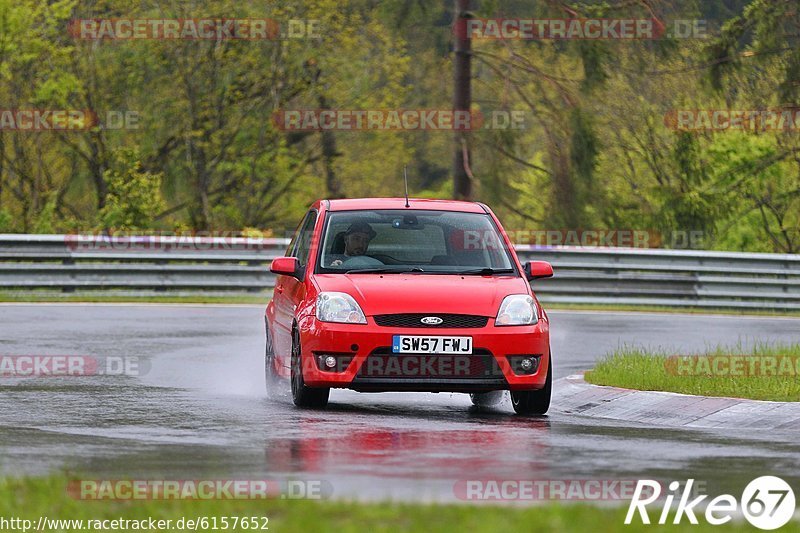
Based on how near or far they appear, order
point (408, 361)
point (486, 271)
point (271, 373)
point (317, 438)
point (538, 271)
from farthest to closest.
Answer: point (271, 373)
point (538, 271)
point (486, 271)
point (408, 361)
point (317, 438)

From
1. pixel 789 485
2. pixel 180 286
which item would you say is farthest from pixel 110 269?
pixel 789 485

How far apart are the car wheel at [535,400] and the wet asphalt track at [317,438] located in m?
0.16

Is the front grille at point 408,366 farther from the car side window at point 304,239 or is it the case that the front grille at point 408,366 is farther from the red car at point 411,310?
the car side window at point 304,239

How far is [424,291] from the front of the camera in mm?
11922

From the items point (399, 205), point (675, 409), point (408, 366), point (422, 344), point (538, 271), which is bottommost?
point (675, 409)

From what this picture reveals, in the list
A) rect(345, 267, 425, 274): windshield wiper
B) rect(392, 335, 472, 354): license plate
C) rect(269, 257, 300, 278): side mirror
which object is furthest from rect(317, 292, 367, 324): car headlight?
rect(269, 257, 300, 278): side mirror

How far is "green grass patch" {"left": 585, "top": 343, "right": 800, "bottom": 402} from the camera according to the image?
13.0 metres

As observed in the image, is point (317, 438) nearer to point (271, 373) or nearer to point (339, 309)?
point (339, 309)

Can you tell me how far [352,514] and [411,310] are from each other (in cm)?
501

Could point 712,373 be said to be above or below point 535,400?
below

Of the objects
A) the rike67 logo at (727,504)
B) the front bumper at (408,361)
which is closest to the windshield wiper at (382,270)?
the front bumper at (408,361)

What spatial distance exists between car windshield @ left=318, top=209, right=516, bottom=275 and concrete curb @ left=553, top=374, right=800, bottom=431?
1368 mm

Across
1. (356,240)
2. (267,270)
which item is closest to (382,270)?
(356,240)

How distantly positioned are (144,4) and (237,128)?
374 cm
